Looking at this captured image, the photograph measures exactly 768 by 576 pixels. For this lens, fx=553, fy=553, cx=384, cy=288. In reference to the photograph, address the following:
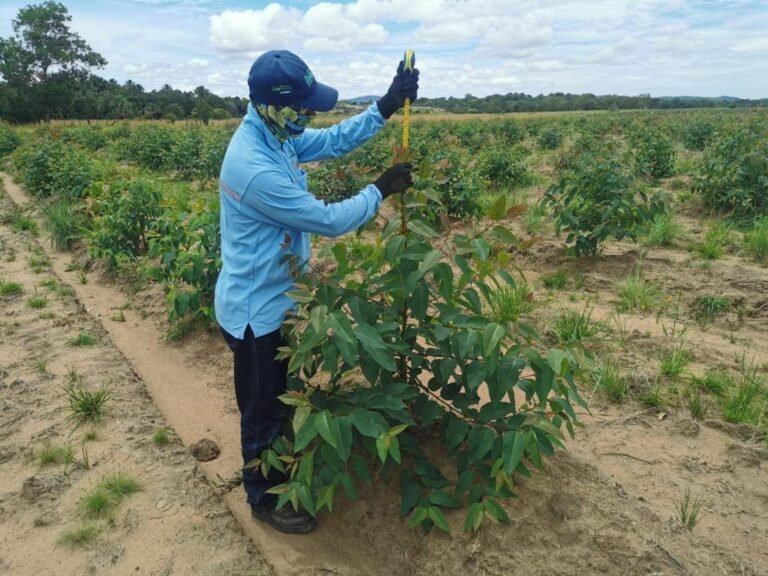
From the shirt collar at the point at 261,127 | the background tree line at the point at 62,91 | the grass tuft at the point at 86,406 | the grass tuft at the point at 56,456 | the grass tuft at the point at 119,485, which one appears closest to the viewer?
the shirt collar at the point at 261,127

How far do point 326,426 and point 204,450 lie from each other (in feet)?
5.21

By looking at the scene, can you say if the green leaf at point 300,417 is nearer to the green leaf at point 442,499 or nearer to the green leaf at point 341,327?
the green leaf at point 341,327

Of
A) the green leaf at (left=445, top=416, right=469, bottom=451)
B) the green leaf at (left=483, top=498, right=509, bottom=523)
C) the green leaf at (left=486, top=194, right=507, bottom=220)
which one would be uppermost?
the green leaf at (left=486, top=194, right=507, bottom=220)

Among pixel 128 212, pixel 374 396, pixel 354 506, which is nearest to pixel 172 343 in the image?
pixel 128 212

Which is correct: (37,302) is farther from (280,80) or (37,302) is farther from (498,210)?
(498,210)

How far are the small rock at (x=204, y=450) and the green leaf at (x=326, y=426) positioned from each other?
1.51m

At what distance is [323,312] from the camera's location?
6.24ft

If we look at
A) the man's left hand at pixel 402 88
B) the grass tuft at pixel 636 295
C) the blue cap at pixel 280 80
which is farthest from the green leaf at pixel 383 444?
the grass tuft at pixel 636 295

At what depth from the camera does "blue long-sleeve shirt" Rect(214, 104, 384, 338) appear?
6.68 feet

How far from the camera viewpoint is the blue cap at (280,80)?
6.75ft

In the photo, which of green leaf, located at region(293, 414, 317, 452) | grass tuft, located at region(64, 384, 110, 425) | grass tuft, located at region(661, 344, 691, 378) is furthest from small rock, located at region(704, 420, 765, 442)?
grass tuft, located at region(64, 384, 110, 425)

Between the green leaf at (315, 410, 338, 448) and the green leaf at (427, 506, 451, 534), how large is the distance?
60cm

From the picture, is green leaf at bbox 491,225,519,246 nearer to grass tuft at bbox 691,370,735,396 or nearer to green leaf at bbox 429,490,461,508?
green leaf at bbox 429,490,461,508

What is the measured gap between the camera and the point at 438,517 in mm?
2223
